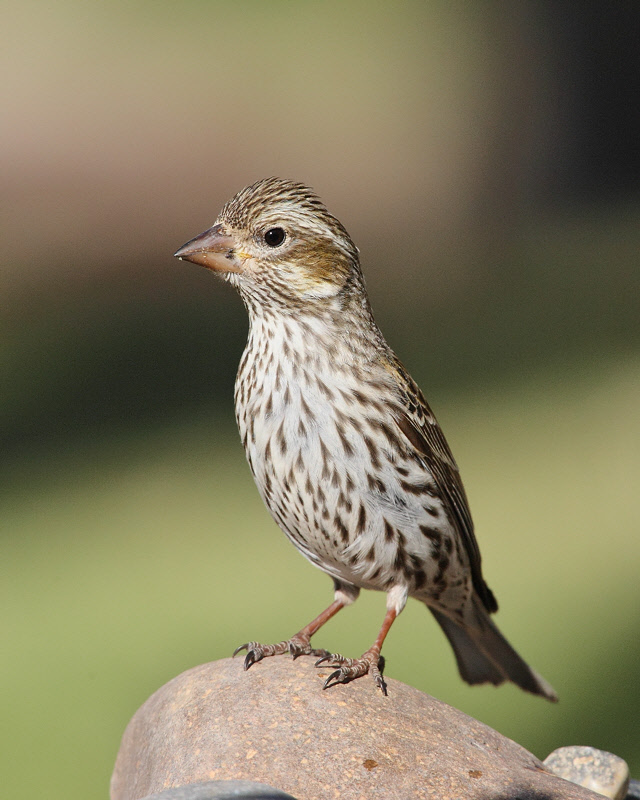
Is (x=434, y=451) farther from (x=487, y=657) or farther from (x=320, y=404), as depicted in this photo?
(x=487, y=657)

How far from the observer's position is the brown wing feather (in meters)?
4.54

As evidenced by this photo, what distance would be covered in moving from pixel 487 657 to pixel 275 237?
2.27m

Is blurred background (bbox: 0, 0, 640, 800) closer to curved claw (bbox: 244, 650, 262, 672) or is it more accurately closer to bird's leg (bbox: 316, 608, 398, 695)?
curved claw (bbox: 244, 650, 262, 672)

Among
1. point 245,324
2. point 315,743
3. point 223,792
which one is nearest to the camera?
point 223,792

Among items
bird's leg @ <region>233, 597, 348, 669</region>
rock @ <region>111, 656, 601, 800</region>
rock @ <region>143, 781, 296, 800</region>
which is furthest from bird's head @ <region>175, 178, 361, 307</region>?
rock @ <region>143, 781, 296, 800</region>

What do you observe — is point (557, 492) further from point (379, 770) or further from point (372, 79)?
point (372, 79)

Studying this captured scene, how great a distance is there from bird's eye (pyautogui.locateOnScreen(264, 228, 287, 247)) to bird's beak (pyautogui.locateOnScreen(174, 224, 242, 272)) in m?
0.12

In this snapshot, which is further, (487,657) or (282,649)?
(487,657)

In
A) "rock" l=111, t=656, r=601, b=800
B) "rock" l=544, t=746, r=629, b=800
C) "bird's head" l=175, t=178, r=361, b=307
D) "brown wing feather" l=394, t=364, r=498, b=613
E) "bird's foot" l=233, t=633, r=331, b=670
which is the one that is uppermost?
"bird's head" l=175, t=178, r=361, b=307

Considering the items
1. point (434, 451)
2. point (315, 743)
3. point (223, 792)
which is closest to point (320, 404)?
point (434, 451)

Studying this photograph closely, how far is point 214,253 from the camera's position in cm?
436

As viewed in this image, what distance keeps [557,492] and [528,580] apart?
4.35ft

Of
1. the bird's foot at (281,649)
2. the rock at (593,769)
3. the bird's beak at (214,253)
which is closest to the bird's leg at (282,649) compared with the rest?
the bird's foot at (281,649)

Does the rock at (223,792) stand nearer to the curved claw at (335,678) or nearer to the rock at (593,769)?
the curved claw at (335,678)
